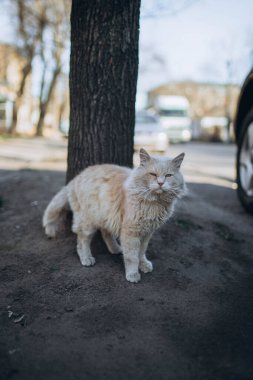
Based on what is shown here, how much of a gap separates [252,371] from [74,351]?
1.03m

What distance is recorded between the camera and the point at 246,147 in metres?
4.74

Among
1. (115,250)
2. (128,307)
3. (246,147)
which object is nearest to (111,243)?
(115,250)

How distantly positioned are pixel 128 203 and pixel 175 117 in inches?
935

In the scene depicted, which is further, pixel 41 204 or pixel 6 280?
pixel 41 204

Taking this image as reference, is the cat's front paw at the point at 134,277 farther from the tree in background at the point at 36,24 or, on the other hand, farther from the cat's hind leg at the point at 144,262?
the tree in background at the point at 36,24

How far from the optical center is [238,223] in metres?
4.37

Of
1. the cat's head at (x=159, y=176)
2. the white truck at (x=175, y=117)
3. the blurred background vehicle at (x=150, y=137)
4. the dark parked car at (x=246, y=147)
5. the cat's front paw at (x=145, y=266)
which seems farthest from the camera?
the white truck at (x=175, y=117)

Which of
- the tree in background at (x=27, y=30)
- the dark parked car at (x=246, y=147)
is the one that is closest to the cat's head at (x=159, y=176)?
the dark parked car at (x=246, y=147)

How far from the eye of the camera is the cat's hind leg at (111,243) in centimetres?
348

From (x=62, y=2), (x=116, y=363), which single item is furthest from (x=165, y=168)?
(x=62, y=2)

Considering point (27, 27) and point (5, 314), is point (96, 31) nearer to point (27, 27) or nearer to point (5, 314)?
point (5, 314)

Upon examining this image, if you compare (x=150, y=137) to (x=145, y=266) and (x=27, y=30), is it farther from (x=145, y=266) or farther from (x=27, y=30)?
(x=27, y=30)

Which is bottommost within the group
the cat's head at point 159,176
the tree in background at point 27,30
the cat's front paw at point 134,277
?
the cat's front paw at point 134,277

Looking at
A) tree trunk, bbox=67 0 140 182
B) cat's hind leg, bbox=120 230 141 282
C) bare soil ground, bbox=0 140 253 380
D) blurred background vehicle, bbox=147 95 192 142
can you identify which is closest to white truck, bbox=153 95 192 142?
blurred background vehicle, bbox=147 95 192 142
